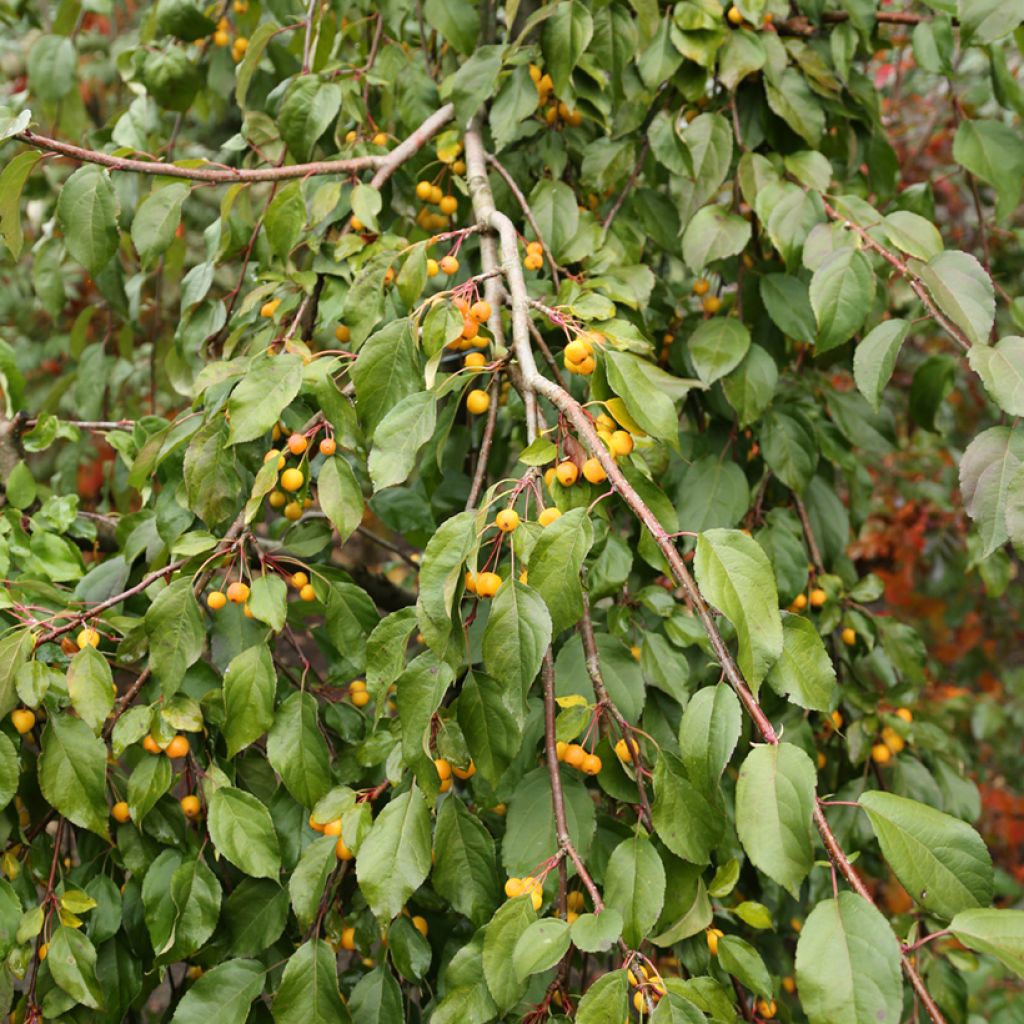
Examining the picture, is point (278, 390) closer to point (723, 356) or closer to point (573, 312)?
point (573, 312)

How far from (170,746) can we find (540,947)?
50cm

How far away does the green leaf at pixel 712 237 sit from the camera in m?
1.36

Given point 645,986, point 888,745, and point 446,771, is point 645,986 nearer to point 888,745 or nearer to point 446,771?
point 446,771

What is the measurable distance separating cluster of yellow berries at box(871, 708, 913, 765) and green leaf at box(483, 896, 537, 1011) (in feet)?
2.72

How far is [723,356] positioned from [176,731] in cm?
82

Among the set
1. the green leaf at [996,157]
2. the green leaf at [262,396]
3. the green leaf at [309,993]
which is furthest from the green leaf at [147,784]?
the green leaf at [996,157]

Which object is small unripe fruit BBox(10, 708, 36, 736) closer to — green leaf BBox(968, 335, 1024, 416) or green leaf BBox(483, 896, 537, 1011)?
green leaf BBox(483, 896, 537, 1011)

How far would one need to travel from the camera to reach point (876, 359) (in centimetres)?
112

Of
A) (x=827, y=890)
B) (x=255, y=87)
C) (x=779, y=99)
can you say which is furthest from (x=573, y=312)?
(x=255, y=87)

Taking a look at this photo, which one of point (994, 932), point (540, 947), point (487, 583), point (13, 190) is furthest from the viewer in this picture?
point (13, 190)

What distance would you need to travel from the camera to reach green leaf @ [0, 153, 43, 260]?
43.8 inches

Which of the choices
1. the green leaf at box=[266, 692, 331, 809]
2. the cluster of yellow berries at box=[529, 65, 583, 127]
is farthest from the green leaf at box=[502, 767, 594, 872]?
the cluster of yellow berries at box=[529, 65, 583, 127]

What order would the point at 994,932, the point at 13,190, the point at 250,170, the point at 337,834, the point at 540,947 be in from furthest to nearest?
the point at 250,170 → the point at 13,190 → the point at 337,834 → the point at 540,947 → the point at 994,932

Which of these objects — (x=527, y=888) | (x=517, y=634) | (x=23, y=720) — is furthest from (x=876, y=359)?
(x=23, y=720)
